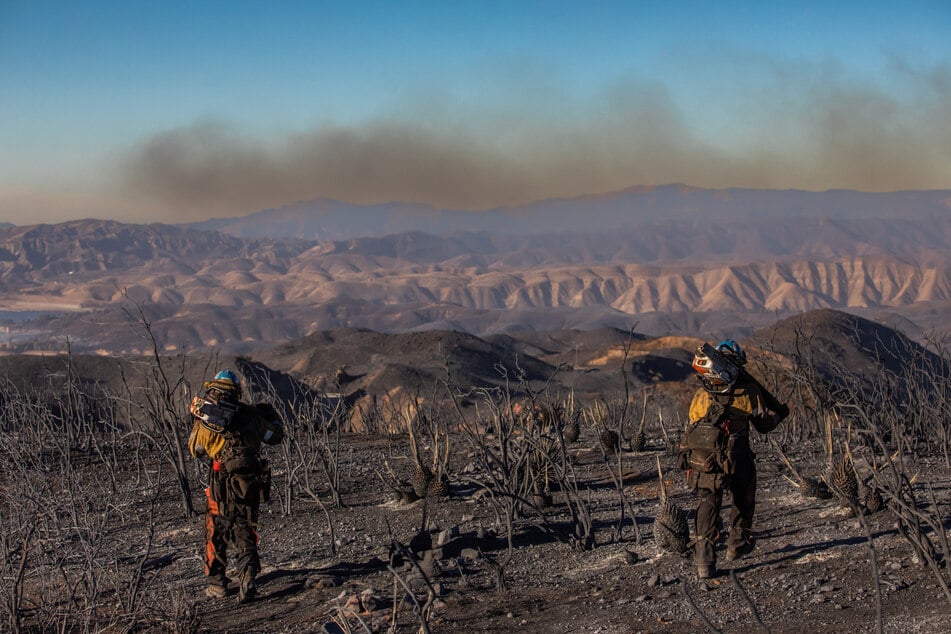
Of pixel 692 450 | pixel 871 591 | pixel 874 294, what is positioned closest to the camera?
pixel 871 591

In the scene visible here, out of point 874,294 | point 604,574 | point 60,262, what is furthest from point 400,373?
point 60,262

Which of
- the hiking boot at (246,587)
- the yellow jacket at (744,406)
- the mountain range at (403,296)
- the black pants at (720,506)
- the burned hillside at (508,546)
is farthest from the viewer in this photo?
the mountain range at (403,296)

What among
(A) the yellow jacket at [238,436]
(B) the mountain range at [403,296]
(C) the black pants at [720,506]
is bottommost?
(B) the mountain range at [403,296]

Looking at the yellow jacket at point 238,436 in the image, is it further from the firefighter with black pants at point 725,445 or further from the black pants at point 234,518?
the firefighter with black pants at point 725,445

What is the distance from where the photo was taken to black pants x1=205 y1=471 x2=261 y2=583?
590 cm

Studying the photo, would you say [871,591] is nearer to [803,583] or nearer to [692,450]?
[803,583]

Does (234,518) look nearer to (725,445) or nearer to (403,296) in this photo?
(725,445)

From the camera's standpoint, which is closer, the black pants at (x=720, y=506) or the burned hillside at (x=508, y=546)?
the burned hillside at (x=508, y=546)

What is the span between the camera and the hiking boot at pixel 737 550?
18.5 ft

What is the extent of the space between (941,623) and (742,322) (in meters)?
89.2

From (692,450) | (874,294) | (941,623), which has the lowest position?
A: (874,294)

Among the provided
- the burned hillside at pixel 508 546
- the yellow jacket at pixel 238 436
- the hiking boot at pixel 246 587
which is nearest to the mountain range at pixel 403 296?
the burned hillside at pixel 508 546

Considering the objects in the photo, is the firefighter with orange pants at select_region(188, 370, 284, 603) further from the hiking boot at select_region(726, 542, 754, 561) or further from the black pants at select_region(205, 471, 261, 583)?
the hiking boot at select_region(726, 542, 754, 561)

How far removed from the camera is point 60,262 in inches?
6767
